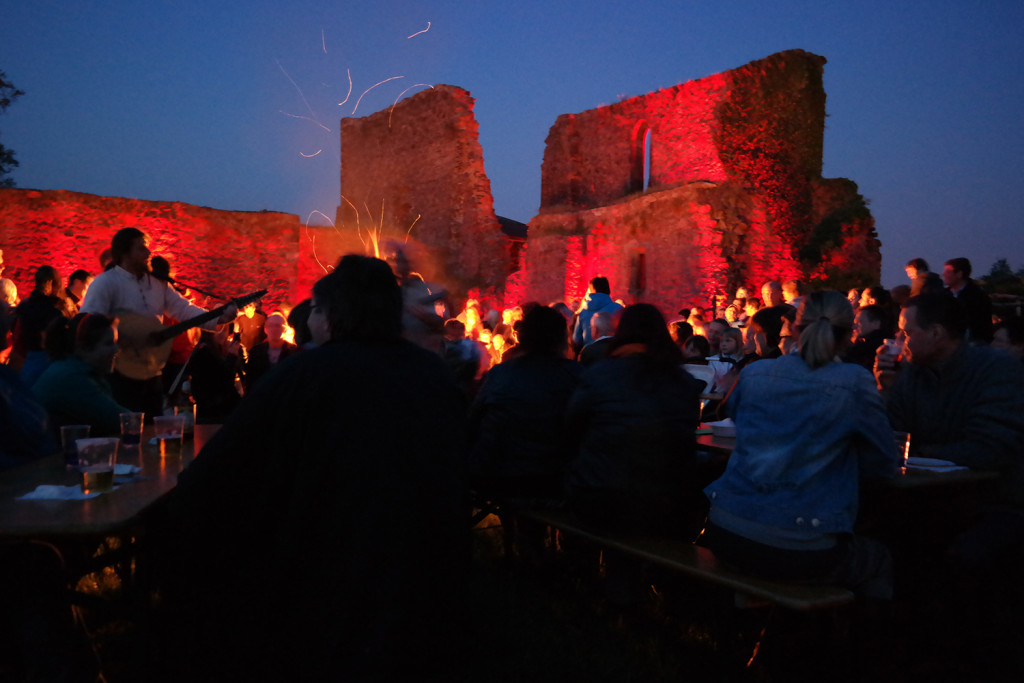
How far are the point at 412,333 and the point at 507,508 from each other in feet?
3.95

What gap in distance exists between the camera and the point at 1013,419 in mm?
3096

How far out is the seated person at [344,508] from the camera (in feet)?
5.59

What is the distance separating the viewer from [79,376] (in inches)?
132

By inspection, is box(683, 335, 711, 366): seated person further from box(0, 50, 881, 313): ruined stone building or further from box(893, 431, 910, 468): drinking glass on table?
box(0, 50, 881, 313): ruined stone building

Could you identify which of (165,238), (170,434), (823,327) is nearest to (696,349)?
(823,327)

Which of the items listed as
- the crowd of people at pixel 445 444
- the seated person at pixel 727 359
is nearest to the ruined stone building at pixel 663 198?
the seated person at pixel 727 359

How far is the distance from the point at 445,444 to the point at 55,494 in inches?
57.7

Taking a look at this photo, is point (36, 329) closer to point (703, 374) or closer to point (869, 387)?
point (703, 374)

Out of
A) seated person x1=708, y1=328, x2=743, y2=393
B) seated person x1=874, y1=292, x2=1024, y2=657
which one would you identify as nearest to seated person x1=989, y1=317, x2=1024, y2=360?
seated person x1=708, y1=328, x2=743, y2=393

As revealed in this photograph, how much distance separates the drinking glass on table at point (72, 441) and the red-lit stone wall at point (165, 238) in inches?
502

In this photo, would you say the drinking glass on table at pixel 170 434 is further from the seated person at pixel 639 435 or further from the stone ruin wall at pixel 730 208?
the stone ruin wall at pixel 730 208

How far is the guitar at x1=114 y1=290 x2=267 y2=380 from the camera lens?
4688 mm

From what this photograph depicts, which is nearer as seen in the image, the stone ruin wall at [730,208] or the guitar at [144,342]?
the guitar at [144,342]

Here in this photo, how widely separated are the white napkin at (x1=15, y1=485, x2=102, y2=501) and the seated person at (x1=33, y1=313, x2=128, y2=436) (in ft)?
3.14
